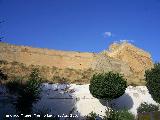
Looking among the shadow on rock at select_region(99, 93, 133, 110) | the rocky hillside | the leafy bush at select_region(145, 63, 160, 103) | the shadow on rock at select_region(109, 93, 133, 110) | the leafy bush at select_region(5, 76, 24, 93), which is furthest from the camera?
the rocky hillside

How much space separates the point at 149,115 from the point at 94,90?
14.5 metres

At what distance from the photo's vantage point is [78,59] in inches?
1843

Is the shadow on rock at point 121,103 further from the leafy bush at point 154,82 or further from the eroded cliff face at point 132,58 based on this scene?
the eroded cliff face at point 132,58

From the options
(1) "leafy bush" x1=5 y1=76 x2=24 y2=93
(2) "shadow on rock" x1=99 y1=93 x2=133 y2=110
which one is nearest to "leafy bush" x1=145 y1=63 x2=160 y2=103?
(2) "shadow on rock" x1=99 y1=93 x2=133 y2=110

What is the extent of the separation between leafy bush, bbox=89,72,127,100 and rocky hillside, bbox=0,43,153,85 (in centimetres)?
1022

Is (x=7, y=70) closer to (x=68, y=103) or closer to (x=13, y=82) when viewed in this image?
(x=13, y=82)

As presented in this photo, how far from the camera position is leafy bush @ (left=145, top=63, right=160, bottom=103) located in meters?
31.2

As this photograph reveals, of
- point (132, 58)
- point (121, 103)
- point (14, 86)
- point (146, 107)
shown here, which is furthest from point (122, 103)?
point (132, 58)

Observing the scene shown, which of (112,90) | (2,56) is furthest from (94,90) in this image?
(2,56)

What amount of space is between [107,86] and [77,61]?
20.0 meters

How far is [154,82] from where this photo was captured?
31.4 metres

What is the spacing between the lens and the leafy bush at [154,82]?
102ft

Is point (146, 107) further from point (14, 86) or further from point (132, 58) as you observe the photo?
point (132, 58)

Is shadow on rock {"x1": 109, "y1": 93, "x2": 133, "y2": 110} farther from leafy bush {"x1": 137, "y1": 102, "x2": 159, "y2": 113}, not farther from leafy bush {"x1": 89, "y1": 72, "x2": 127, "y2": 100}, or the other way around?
leafy bush {"x1": 89, "y1": 72, "x2": 127, "y2": 100}
